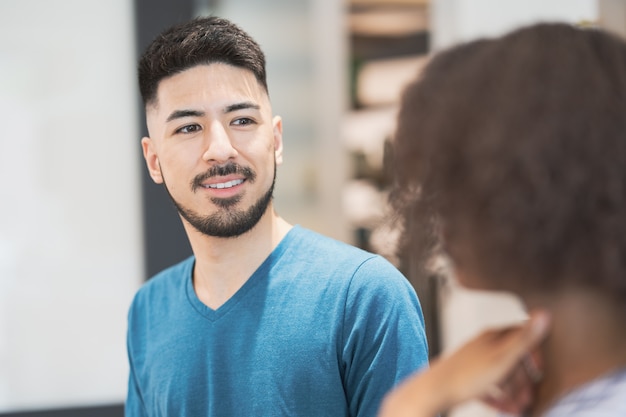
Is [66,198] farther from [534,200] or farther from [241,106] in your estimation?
[534,200]

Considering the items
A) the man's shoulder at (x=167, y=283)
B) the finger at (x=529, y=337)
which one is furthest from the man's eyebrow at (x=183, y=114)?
the finger at (x=529, y=337)

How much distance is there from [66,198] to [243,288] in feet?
4.41

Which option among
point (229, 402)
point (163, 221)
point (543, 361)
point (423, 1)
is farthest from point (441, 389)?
point (423, 1)

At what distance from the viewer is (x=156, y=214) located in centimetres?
268

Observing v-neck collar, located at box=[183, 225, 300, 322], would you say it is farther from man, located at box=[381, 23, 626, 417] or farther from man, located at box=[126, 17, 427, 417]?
man, located at box=[381, 23, 626, 417]

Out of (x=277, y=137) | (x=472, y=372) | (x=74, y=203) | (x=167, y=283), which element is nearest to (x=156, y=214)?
(x=74, y=203)

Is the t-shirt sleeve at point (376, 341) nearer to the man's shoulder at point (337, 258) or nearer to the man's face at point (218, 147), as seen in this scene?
the man's shoulder at point (337, 258)

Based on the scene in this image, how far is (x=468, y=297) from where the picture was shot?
324 cm

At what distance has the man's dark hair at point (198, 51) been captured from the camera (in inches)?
60.4

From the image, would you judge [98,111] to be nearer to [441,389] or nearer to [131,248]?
[131,248]

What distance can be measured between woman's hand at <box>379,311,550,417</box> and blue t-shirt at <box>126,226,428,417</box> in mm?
588

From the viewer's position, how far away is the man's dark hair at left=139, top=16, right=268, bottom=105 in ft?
5.03

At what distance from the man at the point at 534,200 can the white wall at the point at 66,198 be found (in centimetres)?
203

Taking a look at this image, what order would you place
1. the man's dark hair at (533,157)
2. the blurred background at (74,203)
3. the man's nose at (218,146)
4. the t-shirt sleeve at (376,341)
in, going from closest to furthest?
the man's dark hair at (533,157), the t-shirt sleeve at (376,341), the man's nose at (218,146), the blurred background at (74,203)
